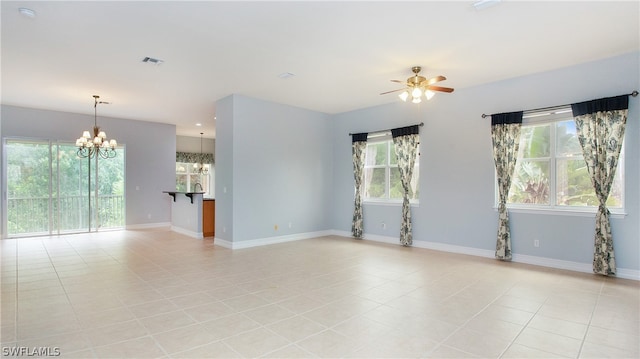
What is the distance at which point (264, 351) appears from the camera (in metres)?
2.54

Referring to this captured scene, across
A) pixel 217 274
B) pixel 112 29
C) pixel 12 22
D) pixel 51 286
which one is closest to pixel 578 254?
pixel 217 274

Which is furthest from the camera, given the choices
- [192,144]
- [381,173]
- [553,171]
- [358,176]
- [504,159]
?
[192,144]

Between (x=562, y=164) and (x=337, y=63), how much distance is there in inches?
146

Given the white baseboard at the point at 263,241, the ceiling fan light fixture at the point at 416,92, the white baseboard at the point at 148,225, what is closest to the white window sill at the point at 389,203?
the white baseboard at the point at 263,241

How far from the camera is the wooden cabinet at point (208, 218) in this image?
305 inches

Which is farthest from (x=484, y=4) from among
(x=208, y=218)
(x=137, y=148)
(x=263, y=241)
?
(x=137, y=148)

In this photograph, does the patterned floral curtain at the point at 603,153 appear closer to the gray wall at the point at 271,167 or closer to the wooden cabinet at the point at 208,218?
the gray wall at the point at 271,167

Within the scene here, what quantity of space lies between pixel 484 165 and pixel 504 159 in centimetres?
36

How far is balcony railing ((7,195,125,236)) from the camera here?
7.42m

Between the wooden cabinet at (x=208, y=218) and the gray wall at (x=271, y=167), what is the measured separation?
106 centimetres

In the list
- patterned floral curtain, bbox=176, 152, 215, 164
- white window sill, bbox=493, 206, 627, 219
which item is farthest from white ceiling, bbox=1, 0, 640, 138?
patterned floral curtain, bbox=176, 152, 215, 164

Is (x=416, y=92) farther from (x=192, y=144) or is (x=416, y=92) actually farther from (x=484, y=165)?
(x=192, y=144)

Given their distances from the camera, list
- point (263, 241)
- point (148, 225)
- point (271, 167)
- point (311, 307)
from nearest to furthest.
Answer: point (311, 307)
point (263, 241)
point (271, 167)
point (148, 225)

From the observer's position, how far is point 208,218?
7.85 metres
